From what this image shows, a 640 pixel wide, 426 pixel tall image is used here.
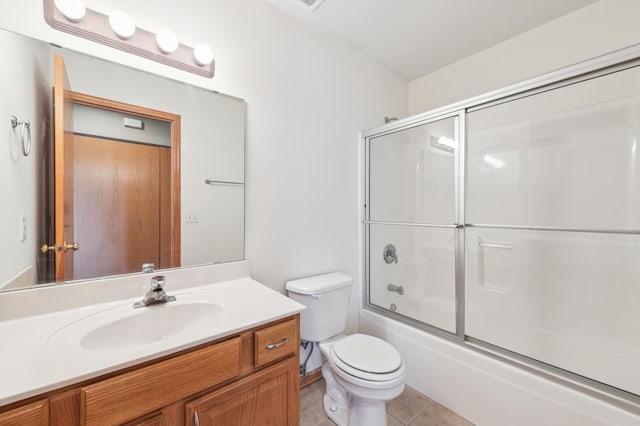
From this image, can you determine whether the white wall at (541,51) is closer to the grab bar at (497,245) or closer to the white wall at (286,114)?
the white wall at (286,114)

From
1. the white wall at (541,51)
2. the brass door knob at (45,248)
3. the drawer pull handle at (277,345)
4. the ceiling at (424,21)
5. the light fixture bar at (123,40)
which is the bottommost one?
the drawer pull handle at (277,345)

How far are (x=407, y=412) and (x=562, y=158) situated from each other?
77.5 inches

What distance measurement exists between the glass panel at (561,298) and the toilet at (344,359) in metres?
0.66

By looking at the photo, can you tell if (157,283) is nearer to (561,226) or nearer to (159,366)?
(159,366)

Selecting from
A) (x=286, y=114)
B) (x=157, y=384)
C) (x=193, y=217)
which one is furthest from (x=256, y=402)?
(x=286, y=114)

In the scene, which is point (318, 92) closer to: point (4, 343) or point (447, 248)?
point (447, 248)

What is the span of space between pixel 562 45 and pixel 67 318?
9.80ft

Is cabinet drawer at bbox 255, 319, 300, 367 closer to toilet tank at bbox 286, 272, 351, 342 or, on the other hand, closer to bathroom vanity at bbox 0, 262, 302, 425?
bathroom vanity at bbox 0, 262, 302, 425

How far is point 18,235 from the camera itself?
37.1 inches

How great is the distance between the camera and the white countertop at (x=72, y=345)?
1.99ft

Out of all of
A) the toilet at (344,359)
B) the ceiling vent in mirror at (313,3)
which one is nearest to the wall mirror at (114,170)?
the toilet at (344,359)

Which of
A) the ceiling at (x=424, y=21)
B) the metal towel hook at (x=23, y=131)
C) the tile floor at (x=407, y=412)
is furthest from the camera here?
the ceiling at (x=424, y=21)

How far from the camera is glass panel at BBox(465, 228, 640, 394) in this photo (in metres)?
1.59

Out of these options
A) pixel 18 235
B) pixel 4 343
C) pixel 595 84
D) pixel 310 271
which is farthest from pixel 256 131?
pixel 595 84
